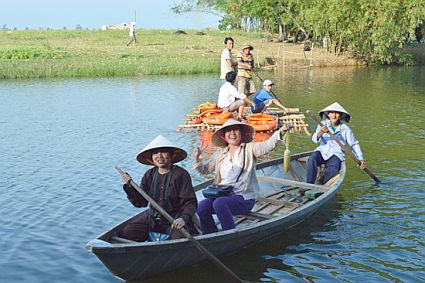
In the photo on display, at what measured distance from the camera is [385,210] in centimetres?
891

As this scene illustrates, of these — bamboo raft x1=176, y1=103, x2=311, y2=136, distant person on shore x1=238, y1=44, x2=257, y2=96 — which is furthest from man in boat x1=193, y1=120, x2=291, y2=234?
distant person on shore x1=238, y1=44, x2=257, y2=96

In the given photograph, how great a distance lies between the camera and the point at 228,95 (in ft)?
47.6

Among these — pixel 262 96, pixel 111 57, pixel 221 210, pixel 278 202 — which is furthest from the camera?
pixel 111 57

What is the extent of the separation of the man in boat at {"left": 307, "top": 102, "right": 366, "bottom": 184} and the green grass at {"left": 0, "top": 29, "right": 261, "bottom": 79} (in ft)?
69.8

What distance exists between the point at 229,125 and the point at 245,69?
9.56 m

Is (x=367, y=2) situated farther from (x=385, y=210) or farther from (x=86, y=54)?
(x=385, y=210)

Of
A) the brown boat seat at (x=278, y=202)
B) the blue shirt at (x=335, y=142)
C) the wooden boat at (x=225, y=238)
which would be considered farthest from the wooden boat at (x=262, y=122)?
the brown boat seat at (x=278, y=202)

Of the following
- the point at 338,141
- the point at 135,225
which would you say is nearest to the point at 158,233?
the point at 135,225

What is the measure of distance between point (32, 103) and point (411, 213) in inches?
637


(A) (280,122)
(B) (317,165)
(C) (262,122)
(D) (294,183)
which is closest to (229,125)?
(D) (294,183)

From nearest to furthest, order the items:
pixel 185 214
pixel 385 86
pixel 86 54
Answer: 1. pixel 185 214
2. pixel 385 86
3. pixel 86 54

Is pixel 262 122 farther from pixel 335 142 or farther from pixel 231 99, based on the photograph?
pixel 335 142

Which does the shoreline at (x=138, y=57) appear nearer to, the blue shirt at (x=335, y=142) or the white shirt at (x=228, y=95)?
the white shirt at (x=228, y=95)

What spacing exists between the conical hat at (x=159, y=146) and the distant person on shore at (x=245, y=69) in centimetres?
990
